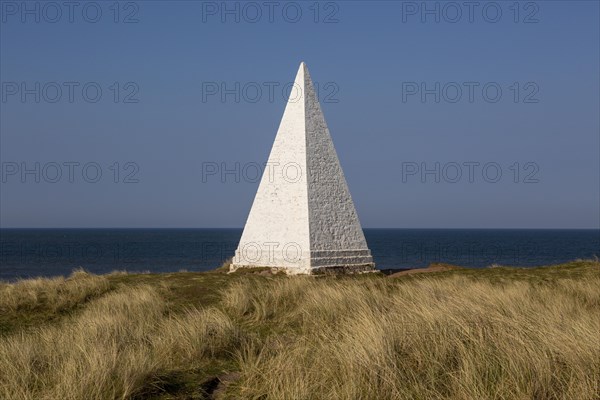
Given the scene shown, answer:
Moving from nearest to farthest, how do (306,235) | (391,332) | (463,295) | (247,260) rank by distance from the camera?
(391,332)
(463,295)
(306,235)
(247,260)

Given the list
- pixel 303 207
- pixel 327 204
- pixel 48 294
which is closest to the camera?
pixel 48 294

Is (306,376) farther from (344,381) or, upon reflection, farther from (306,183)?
(306,183)

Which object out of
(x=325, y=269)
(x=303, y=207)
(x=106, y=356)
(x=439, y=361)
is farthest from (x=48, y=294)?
(x=439, y=361)

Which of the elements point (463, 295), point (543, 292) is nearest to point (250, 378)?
point (463, 295)

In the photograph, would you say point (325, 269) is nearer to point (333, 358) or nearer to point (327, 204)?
point (327, 204)

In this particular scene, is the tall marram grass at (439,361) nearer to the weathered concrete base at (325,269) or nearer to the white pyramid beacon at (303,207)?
the weathered concrete base at (325,269)

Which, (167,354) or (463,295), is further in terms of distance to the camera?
(463,295)

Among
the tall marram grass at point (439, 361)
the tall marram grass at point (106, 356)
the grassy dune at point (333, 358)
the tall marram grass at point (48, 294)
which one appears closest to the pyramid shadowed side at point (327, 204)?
the tall marram grass at point (48, 294)

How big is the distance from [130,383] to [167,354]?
2046 millimetres

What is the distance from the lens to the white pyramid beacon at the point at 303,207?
65.2 feet

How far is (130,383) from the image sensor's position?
5.86 metres

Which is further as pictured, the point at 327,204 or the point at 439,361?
the point at 327,204

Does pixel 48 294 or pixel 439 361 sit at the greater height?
pixel 439 361

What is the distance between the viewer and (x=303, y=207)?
20031 mm
